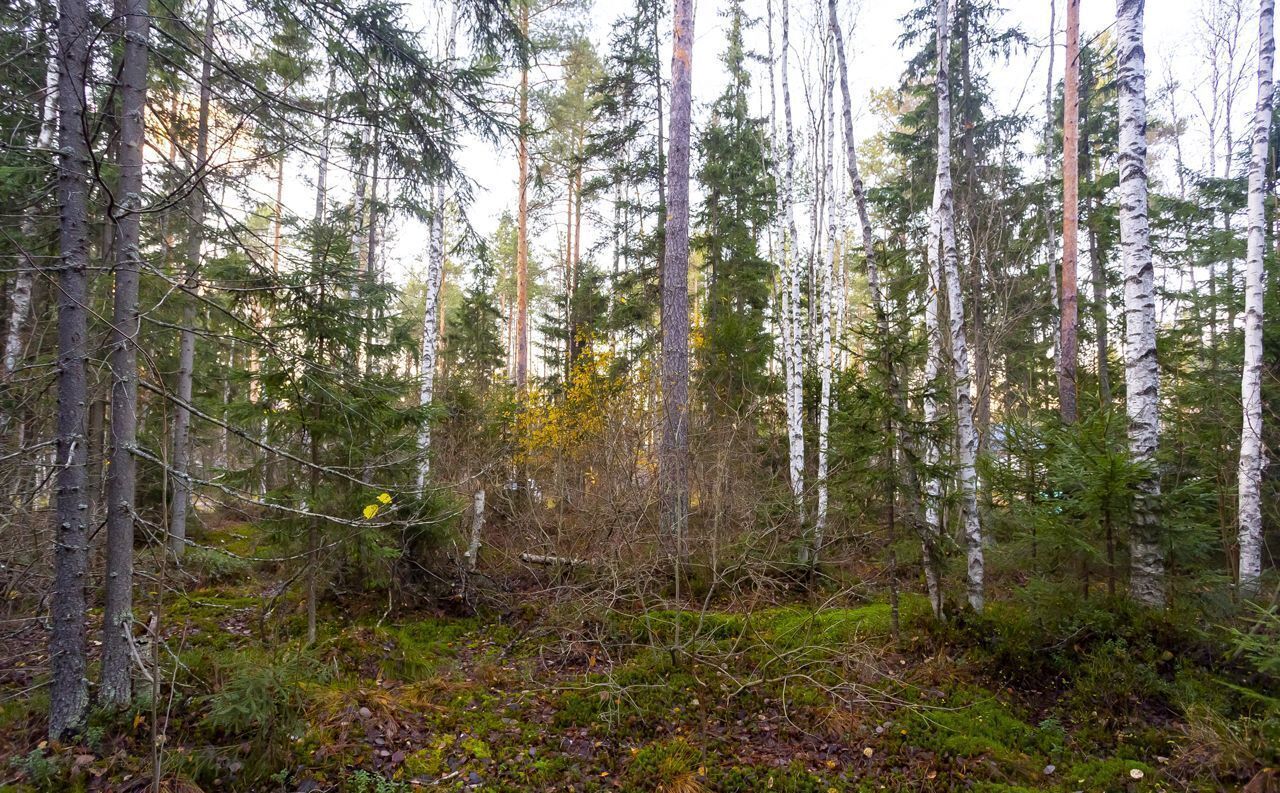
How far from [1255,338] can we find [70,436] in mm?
9673

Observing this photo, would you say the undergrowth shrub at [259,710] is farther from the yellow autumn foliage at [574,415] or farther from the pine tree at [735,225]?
the pine tree at [735,225]

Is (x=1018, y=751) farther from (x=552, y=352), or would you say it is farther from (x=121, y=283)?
(x=552, y=352)

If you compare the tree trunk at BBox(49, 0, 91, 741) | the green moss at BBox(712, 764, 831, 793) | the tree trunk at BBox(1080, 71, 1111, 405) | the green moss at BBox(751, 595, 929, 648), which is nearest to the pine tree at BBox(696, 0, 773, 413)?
the green moss at BBox(751, 595, 929, 648)

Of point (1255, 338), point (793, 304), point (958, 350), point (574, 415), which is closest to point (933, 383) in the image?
point (958, 350)

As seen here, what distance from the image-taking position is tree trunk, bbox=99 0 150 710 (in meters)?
3.61

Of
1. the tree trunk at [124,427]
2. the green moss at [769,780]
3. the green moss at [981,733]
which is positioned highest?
the tree trunk at [124,427]

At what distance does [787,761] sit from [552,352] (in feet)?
49.2

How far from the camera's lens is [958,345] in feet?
19.1

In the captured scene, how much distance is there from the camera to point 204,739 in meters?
3.71

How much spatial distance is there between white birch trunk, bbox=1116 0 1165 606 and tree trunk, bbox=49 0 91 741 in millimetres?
7476

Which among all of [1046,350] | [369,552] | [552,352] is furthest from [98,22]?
[1046,350]

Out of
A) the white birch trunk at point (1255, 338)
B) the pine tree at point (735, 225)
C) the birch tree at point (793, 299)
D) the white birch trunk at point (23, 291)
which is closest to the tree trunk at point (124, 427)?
the white birch trunk at point (23, 291)

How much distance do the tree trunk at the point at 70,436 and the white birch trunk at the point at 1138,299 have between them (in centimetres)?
748

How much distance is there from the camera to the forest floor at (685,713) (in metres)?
3.55
